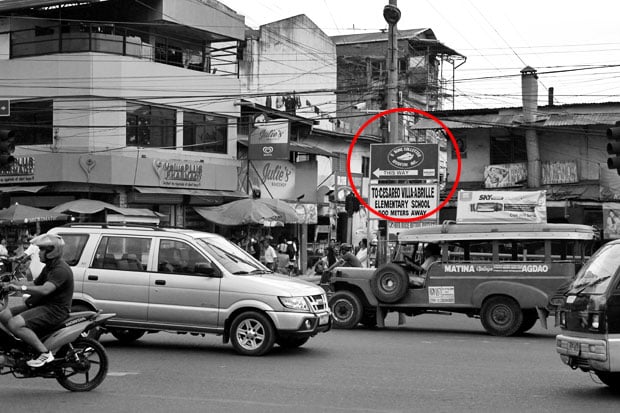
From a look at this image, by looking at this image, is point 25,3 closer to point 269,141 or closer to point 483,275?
point 269,141

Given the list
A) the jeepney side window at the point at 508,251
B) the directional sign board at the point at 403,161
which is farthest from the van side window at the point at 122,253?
the directional sign board at the point at 403,161

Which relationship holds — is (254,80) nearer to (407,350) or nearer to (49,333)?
(407,350)

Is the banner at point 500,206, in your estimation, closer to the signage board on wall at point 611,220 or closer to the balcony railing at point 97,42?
the signage board on wall at point 611,220

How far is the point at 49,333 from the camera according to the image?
31.5 feet

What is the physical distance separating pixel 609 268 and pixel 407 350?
5.28 meters

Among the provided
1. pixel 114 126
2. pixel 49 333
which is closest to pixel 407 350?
pixel 49 333

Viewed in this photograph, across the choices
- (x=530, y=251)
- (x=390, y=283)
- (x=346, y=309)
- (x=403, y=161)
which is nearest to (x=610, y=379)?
(x=390, y=283)

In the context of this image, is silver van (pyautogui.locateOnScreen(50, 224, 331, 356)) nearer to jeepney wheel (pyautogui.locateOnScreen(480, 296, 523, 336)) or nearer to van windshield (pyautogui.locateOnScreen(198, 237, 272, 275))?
van windshield (pyautogui.locateOnScreen(198, 237, 272, 275))

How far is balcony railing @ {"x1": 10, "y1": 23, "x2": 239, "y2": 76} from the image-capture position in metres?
33.2

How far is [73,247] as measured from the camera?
1411 cm

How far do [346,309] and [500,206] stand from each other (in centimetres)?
600

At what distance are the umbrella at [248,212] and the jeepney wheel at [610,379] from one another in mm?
24057

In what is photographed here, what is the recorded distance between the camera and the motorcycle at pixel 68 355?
9469mm

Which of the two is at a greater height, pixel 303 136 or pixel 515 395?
pixel 303 136
